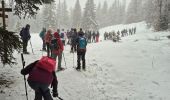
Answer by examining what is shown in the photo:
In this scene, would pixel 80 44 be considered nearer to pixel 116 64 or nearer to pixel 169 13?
pixel 116 64

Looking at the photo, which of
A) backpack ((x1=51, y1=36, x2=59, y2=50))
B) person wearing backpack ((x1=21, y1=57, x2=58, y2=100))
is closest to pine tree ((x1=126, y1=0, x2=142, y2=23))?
backpack ((x1=51, y1=36, x2=59, y2=50))

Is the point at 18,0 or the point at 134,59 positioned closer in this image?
the point at 18,0

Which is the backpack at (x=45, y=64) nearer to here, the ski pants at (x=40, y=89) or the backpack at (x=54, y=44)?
the ski pants at (x=40, y=89)

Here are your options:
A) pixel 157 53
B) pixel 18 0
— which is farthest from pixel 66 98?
pixel 157 53

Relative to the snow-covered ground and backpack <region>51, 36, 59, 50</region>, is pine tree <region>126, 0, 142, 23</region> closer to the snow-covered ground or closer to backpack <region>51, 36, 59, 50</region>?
the snow-covered ground

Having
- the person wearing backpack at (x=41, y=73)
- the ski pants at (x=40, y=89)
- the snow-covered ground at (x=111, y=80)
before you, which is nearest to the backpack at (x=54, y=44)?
the snow-covered ground at (x=111, y=80)

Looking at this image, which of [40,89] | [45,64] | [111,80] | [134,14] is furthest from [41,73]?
[134,14]

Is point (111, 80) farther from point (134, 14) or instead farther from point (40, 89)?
point (134, 14)

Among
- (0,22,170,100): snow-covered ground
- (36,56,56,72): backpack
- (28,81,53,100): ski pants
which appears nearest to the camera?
(36,56,56,72): backpack

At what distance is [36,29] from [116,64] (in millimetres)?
77678

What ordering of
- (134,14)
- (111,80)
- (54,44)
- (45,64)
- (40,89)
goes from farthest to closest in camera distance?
1. (134,14)
2. (111,80)
3. (54,44)
4. (40,89)
5. (45,64)

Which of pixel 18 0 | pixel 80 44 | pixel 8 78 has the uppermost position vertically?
pixel 18 0

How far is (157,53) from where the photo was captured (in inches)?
856

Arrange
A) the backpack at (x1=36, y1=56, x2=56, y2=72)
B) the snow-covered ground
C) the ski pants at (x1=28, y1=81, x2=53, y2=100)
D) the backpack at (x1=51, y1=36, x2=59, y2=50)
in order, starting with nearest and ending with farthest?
the backpack at (x1=36, y1=56, x2=56, y2=72) < the ski pants at (x1=28, y1=81, x2=53, y2=100) < the snow-covered ground < the backpack at (x1=51, y1=36, x2=59, y2=50)
